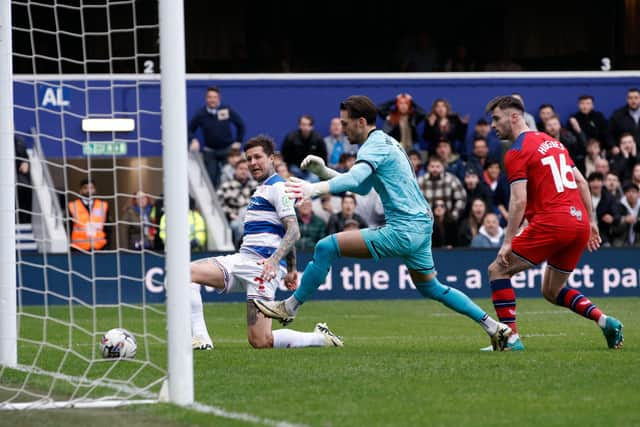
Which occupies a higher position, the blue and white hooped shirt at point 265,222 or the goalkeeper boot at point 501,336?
the blue and white hooped shirt at point 265,222

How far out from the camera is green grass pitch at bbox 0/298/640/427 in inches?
263

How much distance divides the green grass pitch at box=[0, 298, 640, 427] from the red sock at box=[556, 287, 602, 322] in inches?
11.3

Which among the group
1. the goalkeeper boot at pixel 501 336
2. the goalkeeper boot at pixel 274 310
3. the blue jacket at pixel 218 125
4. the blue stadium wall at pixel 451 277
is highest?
the blue jacket at pixel 218 125

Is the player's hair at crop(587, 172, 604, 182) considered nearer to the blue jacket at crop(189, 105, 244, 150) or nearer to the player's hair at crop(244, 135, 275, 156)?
the blue jacket at crop(189, 105, 244, 150)

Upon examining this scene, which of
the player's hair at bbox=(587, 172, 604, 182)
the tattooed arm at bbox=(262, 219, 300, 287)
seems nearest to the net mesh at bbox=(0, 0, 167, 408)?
the tattooed arm at bbox=(262, 219, 300, 287)

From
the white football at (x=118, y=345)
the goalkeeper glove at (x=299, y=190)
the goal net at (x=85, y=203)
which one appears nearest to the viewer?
the goalkeeper glove at (x=299, y=190)

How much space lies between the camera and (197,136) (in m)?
21.8

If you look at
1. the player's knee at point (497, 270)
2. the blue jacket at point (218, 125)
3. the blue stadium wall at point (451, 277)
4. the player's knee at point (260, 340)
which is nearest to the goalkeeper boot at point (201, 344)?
the player's knee at point (260, 340)

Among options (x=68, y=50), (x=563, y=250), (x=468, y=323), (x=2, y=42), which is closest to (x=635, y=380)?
(x=563, y=250)

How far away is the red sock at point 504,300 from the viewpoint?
34.5ft

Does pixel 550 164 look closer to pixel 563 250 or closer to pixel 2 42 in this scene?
pixel 563 250

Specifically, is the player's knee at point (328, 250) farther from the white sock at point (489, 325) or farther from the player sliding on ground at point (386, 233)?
the white sock at point (489, 325)

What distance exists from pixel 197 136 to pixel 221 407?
49.1 feet

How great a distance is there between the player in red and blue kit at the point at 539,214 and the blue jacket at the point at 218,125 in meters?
11.0
